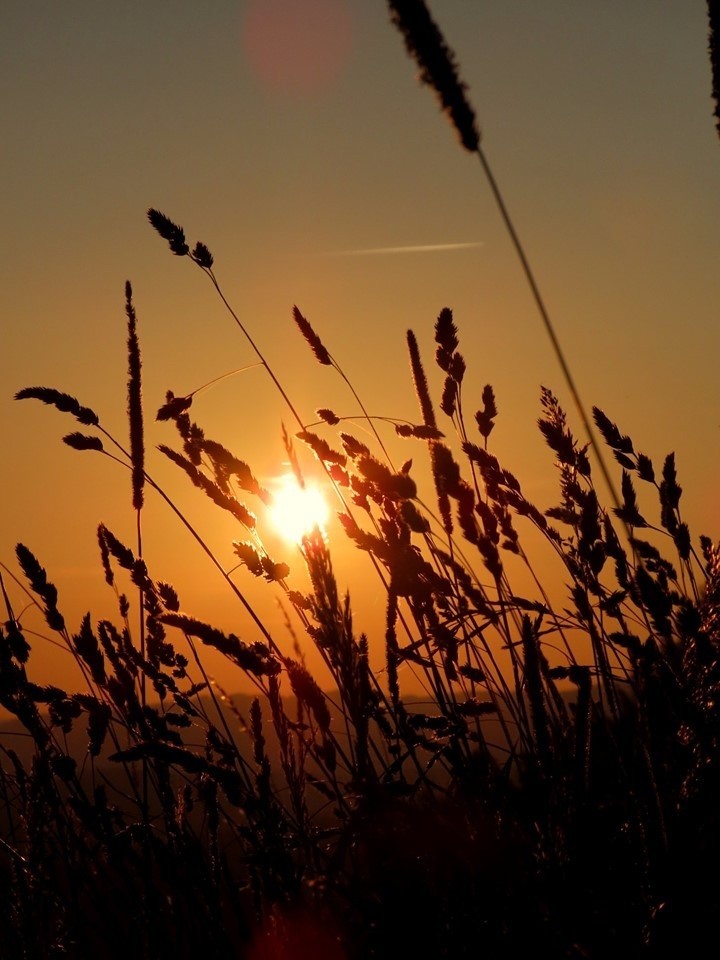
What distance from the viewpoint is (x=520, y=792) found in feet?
5.83

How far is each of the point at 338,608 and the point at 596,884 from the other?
2.92 ft

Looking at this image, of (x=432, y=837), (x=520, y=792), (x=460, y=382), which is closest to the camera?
(x=432, y=837)

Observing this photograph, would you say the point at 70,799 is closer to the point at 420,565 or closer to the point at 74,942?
the point at 74,942

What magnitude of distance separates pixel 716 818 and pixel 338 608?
0.99 metres

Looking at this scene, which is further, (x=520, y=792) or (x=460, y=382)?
(x=460, y=382)

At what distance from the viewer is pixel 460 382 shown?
2.94m

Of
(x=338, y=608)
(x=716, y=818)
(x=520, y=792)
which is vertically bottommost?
(x=716, y=818)

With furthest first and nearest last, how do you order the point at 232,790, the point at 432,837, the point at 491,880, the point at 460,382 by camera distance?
the point at 460,382, the point at 491,880, the point at 432,837, the point at 232,790

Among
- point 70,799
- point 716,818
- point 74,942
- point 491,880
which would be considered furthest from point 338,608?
A: point 74,942

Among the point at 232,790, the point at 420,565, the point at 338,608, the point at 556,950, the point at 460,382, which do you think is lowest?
the point at 556,950

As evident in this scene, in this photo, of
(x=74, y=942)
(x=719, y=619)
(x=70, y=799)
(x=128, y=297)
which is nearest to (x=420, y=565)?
(x=719, y=619)

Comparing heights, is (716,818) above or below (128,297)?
below

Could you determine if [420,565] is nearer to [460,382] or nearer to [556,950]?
[556,950]

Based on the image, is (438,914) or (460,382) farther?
(460,382)
